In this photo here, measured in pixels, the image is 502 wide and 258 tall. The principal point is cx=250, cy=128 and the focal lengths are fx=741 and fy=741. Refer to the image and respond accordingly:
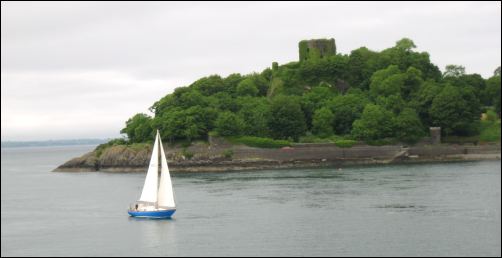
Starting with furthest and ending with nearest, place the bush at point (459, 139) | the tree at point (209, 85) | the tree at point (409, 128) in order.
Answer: the tree at point (209, 85)
the tree at point (409, 128)
the bush at point (459, 139)

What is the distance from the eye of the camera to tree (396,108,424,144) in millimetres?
127125

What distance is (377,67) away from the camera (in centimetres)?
16225

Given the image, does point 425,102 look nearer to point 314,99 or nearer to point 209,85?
point 314,99

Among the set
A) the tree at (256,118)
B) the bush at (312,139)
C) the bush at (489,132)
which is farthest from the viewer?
the tree at (256,118)

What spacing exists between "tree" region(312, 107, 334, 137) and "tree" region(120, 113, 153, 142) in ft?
98.6

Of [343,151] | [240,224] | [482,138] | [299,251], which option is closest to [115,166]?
[343,151]

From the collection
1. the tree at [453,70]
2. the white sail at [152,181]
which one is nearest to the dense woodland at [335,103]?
the tree at [453,70]

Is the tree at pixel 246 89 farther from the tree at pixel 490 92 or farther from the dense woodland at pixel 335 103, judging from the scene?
the tree at pixel 490 92

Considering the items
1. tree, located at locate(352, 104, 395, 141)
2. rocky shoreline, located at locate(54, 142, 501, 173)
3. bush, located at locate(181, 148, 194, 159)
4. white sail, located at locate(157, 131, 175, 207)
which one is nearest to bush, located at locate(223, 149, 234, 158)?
rocky shoreline, located at locate(54, 142, 501, 173)

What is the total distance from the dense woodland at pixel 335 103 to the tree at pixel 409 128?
170mm

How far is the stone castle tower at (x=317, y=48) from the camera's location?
166625mm

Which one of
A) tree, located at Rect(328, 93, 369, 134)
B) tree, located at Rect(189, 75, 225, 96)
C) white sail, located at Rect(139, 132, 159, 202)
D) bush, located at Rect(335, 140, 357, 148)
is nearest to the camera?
white sail, located at Rect(139, 132, 159, 202)

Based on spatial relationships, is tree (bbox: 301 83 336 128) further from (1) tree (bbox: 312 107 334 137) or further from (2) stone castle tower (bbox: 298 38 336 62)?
(2) stone castle tower (bbox: 298 38 336 62)

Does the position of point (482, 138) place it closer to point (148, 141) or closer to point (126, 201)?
point (148, 141)
